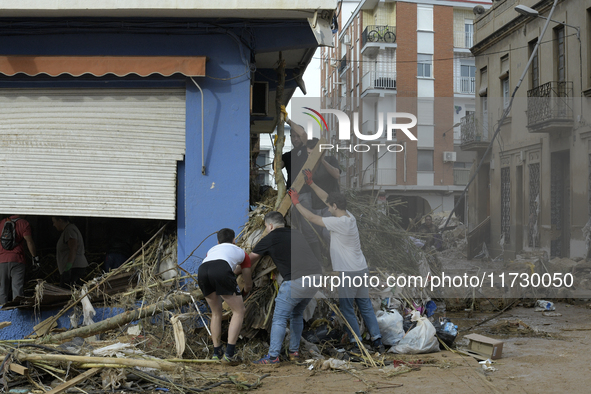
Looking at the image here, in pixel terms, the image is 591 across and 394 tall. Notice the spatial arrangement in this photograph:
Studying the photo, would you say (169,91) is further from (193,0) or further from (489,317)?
(489,317)

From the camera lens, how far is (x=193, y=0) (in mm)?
6965

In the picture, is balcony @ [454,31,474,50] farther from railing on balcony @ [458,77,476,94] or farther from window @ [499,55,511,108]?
window @ [499,55,511,108]

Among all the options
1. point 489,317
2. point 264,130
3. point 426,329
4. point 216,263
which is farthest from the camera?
point 264,130

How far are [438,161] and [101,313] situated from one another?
30.6 meters

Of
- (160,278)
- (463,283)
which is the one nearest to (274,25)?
(160,278)

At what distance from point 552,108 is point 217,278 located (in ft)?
49.1

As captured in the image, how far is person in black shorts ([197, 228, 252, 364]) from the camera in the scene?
5.93 metres

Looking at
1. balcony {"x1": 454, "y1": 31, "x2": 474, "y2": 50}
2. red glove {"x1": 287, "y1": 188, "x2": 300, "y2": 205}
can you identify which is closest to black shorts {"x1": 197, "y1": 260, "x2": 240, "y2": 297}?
red glove {"x1": 287, "y1": 188, "x2": 300, "y2": 205}

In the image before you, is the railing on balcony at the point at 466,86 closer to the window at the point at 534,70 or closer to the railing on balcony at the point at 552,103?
the window at the point at 534,70

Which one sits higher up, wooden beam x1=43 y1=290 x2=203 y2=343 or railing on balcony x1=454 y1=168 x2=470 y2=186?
railing on balcony x1=454 y1=168 x2=470 y2=186

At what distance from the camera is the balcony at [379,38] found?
37500mm

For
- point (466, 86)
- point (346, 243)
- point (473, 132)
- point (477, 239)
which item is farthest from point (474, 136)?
point (346, 243)

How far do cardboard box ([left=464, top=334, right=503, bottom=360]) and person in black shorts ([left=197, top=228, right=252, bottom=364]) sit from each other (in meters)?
2.89

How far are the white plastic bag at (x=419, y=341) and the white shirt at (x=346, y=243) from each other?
1020 mm
